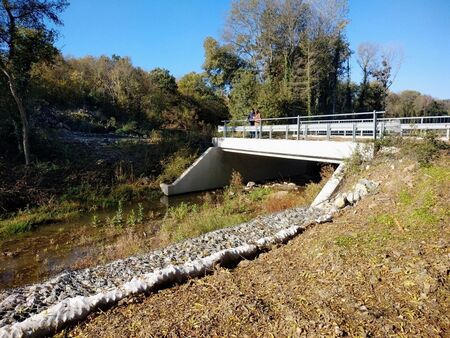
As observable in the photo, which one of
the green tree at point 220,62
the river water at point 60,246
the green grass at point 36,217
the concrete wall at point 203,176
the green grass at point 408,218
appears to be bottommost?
the river water at point 60,246

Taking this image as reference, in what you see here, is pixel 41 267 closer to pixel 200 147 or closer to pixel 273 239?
pixel 273 239

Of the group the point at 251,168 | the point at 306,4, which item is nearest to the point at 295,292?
the point at 251,168

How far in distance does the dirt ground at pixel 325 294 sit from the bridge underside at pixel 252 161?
663 cm

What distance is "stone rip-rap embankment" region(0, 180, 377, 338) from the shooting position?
11.8 feet

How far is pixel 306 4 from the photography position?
29.1 meters

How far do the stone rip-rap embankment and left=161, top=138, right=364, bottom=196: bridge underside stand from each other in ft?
17.7

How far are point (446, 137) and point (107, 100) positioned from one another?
24.2 metres

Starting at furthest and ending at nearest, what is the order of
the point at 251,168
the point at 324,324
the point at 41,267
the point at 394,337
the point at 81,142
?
1. the point at 251,168
2. the point at 81,142
3. the point at 41,267
4. the point at 324,324
5. the point at 394,337

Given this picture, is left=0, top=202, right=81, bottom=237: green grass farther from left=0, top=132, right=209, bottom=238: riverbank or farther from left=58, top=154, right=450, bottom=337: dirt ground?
left=58, top=154, right=450, bottom=337: dirt ground

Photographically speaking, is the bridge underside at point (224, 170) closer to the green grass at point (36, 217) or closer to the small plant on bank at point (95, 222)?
the small plant on bank at point (95, 222)

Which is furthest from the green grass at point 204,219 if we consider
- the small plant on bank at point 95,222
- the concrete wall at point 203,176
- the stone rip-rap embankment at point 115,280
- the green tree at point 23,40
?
the green tree at point 23,40

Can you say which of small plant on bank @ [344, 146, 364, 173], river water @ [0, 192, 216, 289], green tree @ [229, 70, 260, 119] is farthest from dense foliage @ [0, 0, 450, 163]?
small plant on bank @ [344, 146, 364, 173]

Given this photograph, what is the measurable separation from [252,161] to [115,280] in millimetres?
14720

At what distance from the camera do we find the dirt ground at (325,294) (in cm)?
319
